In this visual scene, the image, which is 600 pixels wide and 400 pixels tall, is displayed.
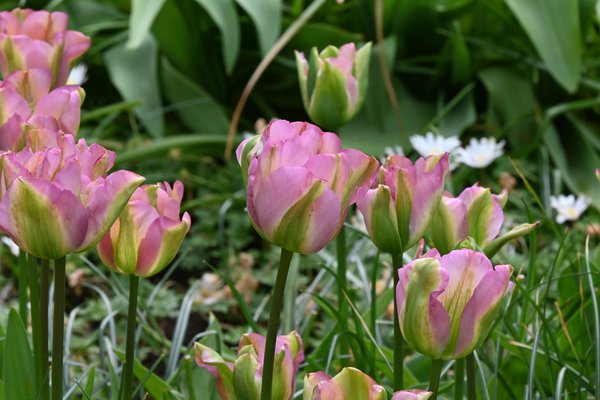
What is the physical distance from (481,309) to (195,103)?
1.94 m

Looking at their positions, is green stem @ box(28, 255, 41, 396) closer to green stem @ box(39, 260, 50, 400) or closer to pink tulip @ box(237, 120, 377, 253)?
green stem @ box(39, 260, 50, 400)

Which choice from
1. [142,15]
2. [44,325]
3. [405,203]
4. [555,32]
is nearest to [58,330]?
[44,325]

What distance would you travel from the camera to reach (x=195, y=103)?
2.52 metres

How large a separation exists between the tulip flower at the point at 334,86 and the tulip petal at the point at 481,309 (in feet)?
1.26

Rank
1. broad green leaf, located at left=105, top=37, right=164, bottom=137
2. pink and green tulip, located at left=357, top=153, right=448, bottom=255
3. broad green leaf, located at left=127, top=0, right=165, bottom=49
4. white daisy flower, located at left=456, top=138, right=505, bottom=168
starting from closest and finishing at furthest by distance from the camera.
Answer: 1. pink and green tulip, located at left=357, top=153, right=448, bottom=255
2. white daisy flower, located at left=456, top=138, right=505, bottom=168
3. broad green leaf, located at left=127, top=0, right=165, bottom=49
4. broad green leaf, located at left=105, top=37, right=164, bottom=137

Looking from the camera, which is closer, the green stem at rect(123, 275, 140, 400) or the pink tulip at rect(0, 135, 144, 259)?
the pink tulip at rect(0, 135, 144, 259)

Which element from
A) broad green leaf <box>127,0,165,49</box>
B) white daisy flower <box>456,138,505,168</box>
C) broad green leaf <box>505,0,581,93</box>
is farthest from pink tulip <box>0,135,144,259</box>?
broad green leaf <box>505,0,581,93</box>

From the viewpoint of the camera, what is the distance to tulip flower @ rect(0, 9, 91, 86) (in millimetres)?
963

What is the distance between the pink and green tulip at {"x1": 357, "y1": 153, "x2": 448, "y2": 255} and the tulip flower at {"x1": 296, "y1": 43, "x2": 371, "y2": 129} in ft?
0.88

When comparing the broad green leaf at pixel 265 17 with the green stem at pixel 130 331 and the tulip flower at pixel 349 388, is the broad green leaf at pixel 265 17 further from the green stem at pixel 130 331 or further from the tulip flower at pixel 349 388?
the tulip flower at pixel 349 388

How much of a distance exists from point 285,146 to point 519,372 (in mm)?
590

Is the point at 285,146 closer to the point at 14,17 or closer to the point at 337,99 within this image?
the point at 337,99

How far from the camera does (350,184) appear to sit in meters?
0.64

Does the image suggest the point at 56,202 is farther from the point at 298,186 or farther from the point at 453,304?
the point at 453,304
